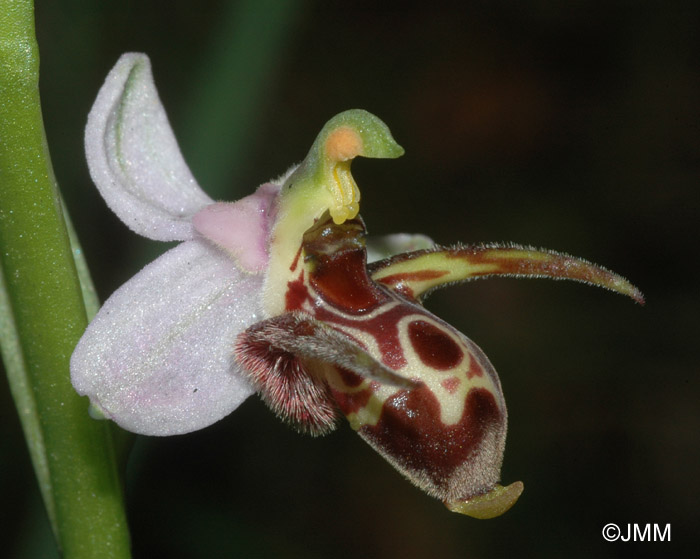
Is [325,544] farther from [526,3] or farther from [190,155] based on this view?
[526,3]

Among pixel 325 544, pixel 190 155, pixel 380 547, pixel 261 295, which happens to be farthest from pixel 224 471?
pixel 261 295

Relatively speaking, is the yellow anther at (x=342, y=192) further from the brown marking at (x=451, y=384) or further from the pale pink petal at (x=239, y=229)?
the brown marking at (x=451, y=384)

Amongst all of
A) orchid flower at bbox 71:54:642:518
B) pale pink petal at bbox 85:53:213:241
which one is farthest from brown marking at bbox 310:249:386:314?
pale pink petal at bbox 85:53:213:241

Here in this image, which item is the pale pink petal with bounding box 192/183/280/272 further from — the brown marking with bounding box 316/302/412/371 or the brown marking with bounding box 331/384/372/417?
the brown marking with bounding box 331/384/372/417

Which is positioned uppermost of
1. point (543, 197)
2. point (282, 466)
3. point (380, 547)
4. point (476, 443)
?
point (476, 443)

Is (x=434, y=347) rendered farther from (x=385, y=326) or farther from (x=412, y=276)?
(x=412, y=276)

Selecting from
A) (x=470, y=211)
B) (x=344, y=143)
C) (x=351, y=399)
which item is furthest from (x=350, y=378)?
(x=470, y=211)
